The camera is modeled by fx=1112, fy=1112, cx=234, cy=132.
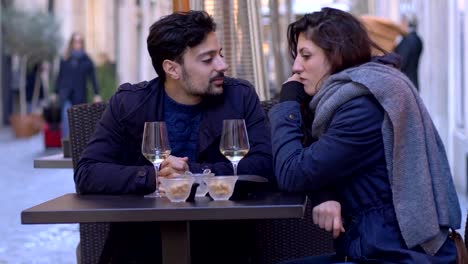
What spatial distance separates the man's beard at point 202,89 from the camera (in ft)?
13.2

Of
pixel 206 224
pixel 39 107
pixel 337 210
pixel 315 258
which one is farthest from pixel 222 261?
pixel 39 107

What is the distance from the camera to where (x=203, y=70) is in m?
4.04

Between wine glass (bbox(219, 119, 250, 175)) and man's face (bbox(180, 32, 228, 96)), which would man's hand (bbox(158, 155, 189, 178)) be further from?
man's face (bbox(180, 32, 228, 96))

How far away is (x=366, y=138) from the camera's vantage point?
126 inches

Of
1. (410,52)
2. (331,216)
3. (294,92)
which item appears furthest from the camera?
(410,52)

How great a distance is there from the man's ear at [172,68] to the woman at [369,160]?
0.79m

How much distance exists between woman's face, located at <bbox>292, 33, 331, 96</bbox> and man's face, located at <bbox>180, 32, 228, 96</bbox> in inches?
22.9

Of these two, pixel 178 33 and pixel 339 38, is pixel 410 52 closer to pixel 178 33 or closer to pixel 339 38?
pixel 178 33

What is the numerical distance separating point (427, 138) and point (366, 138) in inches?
6.8

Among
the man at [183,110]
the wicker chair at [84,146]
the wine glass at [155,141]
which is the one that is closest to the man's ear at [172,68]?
the man at [183,110]

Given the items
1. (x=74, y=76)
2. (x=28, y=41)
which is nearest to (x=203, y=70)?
(x=74, y=76)

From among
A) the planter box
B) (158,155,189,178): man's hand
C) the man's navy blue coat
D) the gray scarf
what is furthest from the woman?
the planter box

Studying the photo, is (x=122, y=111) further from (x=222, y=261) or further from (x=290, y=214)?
(x=290, y=214)

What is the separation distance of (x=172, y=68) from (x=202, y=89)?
140 mm
